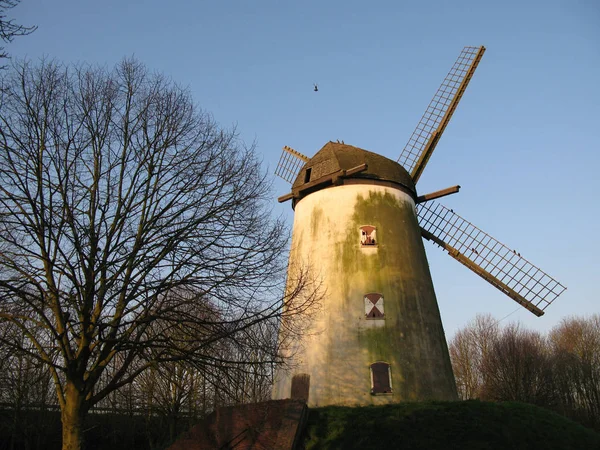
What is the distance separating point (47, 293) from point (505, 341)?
30415mm

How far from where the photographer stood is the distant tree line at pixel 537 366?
29.1m

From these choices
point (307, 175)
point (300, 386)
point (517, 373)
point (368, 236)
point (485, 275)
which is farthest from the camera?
point (517, 373)

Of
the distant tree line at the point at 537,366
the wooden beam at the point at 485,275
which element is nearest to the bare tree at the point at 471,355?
the distant tree line at the point at 537,366

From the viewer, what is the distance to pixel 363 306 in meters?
12.6

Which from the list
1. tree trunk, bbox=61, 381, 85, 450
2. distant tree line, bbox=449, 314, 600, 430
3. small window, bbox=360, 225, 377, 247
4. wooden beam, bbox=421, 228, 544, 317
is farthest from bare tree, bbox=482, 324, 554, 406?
tree trunk, bbox=61, 381, 85, 450

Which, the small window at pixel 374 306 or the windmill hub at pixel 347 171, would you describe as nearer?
the small window at pixel 374 306

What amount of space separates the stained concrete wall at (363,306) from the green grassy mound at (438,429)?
94 centimetres

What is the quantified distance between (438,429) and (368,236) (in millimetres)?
5161

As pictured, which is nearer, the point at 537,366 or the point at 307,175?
the point at 307,175

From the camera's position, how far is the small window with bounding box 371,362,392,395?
1172 centimetres

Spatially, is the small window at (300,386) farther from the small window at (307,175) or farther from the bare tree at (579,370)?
the bare tree at (579,370)

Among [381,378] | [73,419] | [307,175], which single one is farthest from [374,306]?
[73,419]

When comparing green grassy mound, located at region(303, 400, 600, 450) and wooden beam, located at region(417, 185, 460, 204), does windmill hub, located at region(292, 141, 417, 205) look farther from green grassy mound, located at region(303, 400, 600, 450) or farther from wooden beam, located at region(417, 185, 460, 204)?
green grassy mound, located at region(303, 400, 600, 450)

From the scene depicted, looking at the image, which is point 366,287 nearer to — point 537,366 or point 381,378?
point 381,378
